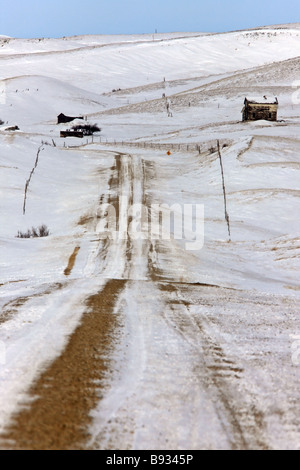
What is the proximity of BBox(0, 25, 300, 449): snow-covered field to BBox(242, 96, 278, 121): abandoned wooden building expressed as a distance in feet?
27.6

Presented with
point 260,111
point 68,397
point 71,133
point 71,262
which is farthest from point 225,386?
point 71,133

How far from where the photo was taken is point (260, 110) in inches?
2336

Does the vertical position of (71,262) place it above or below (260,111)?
below

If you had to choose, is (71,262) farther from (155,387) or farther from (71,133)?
(71,133)

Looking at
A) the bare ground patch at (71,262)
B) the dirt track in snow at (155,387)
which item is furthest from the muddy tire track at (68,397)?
the bare ground patch at (71,262)

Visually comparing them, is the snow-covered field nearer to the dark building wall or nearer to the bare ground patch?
the bare ground patch

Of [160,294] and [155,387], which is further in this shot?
[160,294]

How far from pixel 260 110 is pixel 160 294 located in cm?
5421

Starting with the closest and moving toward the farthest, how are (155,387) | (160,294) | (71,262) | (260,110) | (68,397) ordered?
(68,397) < (155,387) < (160,294) < (71,262) < (260,110)

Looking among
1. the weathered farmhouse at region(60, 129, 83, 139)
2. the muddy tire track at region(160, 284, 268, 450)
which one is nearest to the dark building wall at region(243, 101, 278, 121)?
the weathered farmhouse at region(60, 129, 83, 139)

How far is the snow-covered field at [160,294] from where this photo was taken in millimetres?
4535
